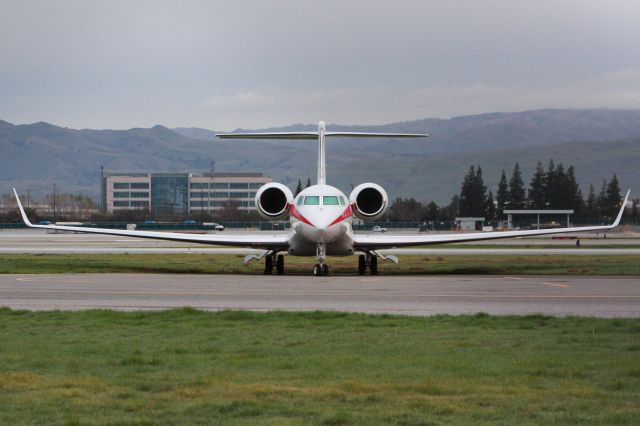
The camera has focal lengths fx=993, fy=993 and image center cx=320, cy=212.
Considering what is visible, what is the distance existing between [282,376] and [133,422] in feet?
8.35

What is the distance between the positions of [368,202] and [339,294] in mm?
11810

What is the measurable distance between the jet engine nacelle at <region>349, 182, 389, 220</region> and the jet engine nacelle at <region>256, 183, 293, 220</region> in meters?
2.24

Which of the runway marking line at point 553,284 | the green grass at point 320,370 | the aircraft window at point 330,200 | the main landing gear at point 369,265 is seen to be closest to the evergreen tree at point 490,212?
the main landing gear at point 369,265

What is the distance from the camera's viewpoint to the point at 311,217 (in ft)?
105

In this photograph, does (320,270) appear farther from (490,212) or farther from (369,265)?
(490,212)

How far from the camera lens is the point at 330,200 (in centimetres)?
3303

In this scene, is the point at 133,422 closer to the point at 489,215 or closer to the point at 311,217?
the point at 311,217

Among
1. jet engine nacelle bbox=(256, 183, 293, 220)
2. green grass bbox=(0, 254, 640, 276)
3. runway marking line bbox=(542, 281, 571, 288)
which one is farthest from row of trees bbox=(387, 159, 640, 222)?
runway marking line bbox=(542, 281, 571, 288)

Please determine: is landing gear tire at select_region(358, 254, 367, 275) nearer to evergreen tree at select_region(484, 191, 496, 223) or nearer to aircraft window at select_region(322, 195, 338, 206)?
aircraft window at select_region(322, 195, 338, 206)

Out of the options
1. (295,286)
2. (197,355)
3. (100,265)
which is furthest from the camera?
(100,265)

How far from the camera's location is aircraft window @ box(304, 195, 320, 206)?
32781mm

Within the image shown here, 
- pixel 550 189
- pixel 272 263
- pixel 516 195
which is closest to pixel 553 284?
pixel 272 263

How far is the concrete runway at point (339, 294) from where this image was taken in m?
19.2

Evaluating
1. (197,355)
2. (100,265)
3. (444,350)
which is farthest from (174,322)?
(100,265)
